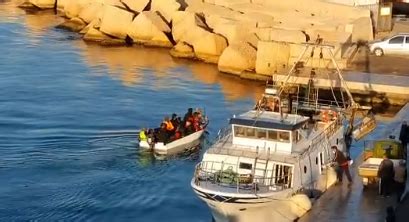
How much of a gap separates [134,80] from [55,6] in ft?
97.7

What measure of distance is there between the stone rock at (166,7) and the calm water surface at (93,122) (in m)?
4.03

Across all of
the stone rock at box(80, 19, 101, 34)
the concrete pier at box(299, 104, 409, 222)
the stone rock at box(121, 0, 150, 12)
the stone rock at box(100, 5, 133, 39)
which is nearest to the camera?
the concrete pier at box(299, 104, 409, 222)

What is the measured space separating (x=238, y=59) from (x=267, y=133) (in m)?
24.3

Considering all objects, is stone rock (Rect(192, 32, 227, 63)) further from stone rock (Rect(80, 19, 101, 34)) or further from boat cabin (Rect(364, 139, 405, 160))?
boat cabin (Rect(364, 139, 405, 160))

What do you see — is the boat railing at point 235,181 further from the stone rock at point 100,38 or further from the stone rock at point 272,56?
the stone rock at point 100,38

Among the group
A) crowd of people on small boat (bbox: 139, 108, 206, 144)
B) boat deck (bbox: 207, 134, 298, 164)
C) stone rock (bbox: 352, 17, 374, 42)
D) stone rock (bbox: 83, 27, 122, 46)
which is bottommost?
crowd of people on small boat (bbox: 139, 108, 206, 144)

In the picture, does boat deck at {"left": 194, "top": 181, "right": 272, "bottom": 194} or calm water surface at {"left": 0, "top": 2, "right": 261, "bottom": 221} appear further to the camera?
calm water surface at {"left": 0, "top": 2, "right": 261, "bottom": 221}

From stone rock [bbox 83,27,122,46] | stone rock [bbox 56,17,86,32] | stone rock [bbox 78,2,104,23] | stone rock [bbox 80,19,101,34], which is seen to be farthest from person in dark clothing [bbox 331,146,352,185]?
stone rock [bbox 56,17,86,32]

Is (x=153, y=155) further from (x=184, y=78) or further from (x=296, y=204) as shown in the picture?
(x=184, y=78)

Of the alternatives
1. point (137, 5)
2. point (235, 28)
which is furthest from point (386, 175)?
point (137, 5)

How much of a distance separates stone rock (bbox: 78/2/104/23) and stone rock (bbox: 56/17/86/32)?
1.40 ft

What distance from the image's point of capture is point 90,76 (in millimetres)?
51625

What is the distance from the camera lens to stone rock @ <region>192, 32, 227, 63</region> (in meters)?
55.2

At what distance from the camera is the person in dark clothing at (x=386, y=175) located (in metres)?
26.4
